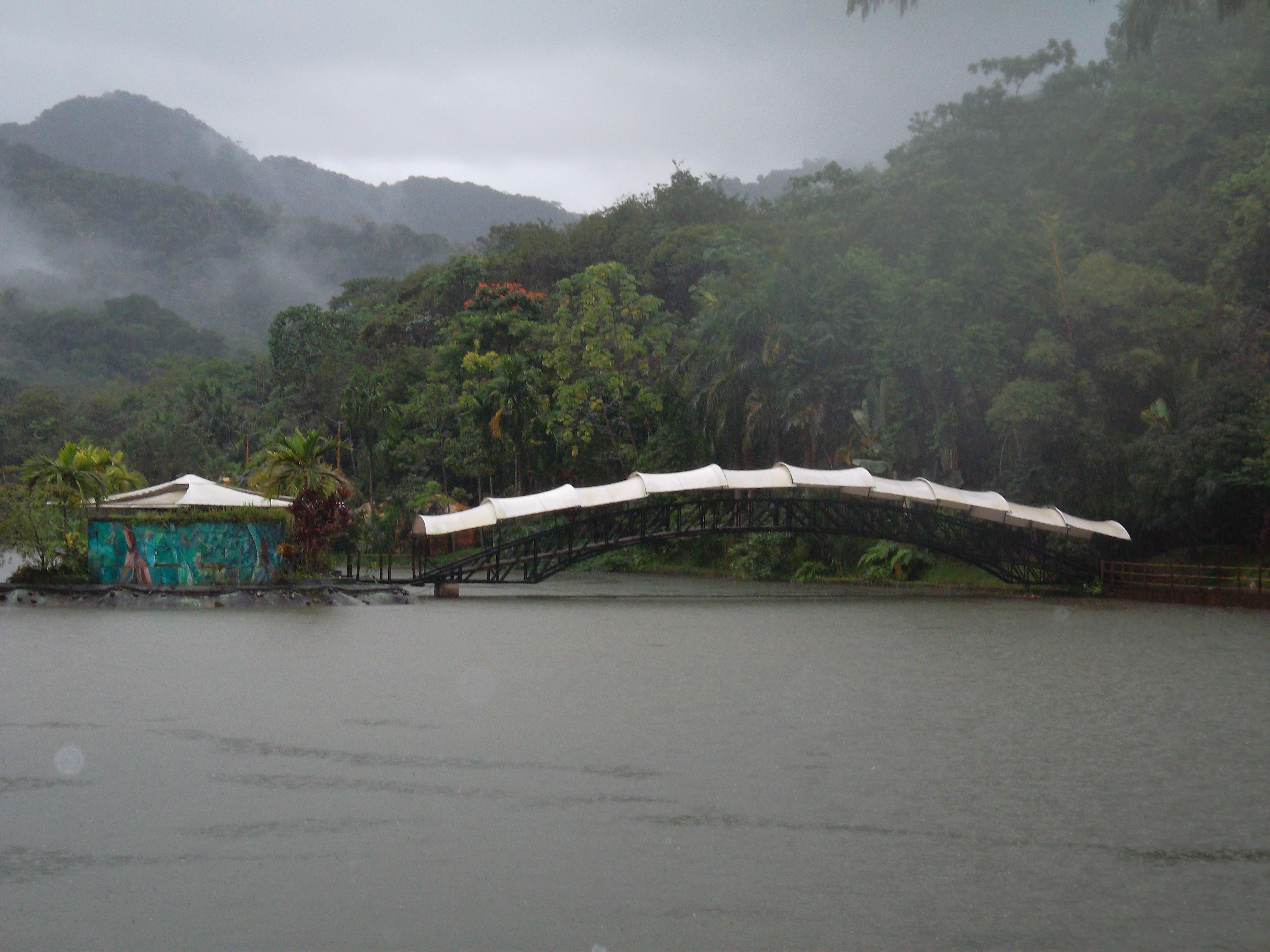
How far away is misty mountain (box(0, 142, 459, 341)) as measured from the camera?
17850 centimetres

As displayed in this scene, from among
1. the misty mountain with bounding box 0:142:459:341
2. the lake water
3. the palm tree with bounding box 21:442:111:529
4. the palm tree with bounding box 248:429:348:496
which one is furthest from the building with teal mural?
the misty mountain with bounding box 0:142:459:341

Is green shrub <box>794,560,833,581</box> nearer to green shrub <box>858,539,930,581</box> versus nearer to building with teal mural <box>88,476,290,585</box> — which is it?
green shrub <box>858,539,930,581</box>

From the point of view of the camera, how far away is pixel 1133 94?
5766 centimetres

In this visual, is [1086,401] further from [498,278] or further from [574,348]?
[498,278]

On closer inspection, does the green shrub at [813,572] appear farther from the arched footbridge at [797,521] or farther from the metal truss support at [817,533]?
the metal truss support at [817,533]

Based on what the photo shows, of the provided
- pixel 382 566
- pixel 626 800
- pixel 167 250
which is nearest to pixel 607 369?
pixel 382 566

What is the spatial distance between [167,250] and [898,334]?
163m

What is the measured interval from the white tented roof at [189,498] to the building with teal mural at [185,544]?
106 millimetres

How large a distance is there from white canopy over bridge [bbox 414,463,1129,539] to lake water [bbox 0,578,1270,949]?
47.5 feet

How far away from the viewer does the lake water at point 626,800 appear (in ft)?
23.7

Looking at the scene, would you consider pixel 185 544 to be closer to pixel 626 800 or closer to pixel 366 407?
pixel 626 800

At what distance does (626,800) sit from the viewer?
33.4 ft

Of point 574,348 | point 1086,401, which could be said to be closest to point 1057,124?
Result: point 574,348

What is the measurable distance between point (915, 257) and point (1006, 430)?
9.41 meters
